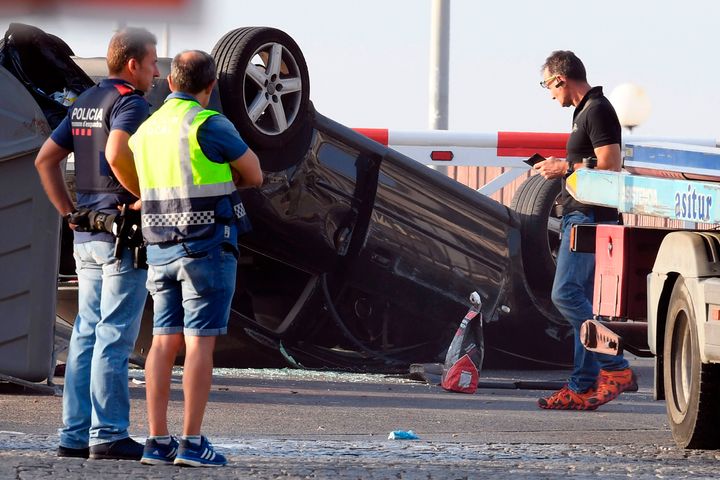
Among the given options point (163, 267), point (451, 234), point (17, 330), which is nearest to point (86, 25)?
point (451, 234)

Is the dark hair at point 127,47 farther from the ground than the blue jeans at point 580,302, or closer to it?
farther from the ground

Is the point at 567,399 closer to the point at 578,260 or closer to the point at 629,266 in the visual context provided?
the point at 578,260

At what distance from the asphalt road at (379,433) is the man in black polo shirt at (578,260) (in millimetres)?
145

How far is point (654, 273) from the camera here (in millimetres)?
7371

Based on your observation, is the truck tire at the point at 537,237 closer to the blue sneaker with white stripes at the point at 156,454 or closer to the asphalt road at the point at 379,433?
the asphalt road at the point at 379,433

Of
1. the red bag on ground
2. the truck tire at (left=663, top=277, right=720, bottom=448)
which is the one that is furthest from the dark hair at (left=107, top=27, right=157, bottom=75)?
the red bag on ground

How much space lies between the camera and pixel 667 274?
7145 millimetres

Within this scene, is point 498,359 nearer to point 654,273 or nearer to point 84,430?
point 654,273

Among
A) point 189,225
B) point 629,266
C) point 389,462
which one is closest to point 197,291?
point 189,225

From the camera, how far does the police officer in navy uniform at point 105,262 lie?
616 cm

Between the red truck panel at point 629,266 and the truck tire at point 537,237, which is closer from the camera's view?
the red truck panel at point 629,266

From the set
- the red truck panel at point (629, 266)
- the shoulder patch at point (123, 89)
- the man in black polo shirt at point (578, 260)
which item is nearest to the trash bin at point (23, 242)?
the shoulder patch at point (123, 89)

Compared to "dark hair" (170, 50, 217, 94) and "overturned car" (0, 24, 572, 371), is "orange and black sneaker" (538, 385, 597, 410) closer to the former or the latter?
"overturned car" (0, 24, 572, 371)

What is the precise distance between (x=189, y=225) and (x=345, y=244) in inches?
163
